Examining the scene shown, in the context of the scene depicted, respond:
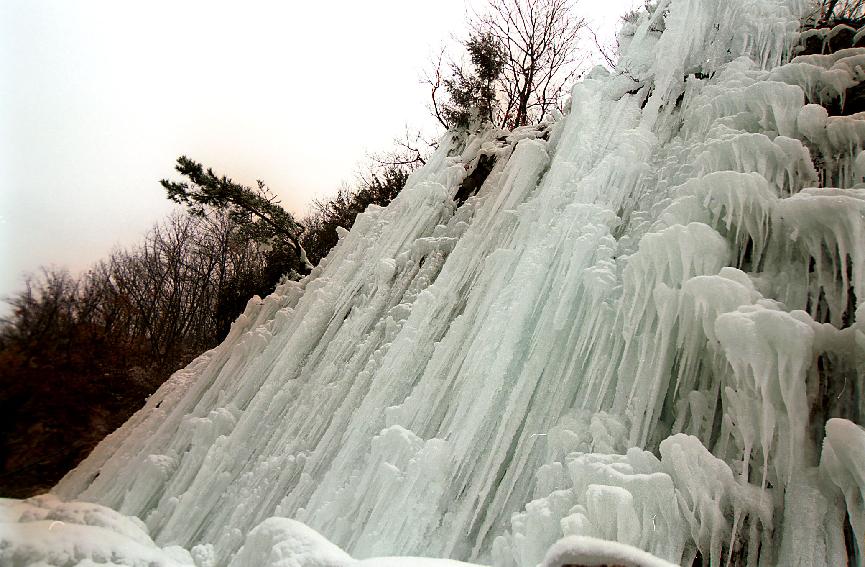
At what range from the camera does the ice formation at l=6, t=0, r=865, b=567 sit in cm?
A: 244

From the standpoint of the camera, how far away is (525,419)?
3486 millimetres

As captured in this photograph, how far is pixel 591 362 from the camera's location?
3430 mm

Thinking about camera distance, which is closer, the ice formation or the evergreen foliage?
the ice formation

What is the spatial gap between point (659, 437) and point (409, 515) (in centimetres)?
180

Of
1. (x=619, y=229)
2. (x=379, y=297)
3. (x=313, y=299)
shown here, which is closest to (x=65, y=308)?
(x=313, y=299)

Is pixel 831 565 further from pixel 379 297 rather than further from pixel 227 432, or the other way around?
pixel 227 432

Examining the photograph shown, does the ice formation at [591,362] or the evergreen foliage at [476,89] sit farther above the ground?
the evergreen foliage at [476,89]

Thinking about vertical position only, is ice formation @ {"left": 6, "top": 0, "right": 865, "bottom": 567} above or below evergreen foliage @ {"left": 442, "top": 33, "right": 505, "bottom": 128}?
below

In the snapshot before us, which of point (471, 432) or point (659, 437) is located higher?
point (659, 437)

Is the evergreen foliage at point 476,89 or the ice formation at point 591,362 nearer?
the ice formation at point 591,362

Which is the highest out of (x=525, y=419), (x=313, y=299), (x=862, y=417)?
(x=313, y=299)

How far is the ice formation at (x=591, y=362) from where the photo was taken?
2438 mm

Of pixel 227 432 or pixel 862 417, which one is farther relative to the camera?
pixel 227 432

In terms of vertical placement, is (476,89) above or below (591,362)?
above
